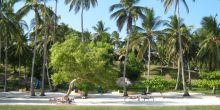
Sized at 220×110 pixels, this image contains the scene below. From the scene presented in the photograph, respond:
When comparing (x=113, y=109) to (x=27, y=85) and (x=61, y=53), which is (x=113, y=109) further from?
(x=27, y=85)

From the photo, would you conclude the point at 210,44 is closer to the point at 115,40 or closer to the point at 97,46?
the point at 97,46

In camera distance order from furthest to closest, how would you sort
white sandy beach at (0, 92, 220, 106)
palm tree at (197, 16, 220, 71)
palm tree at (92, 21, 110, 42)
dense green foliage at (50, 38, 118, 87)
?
palm tree at (92, 21, 110, 42) → palm tree at (197, 16, 220, 71) → dense green foliage at (50, 38, 118, 87) → white sandy beach at (0, 92, 220, 106)

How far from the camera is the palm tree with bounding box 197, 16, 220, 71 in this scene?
6029cm

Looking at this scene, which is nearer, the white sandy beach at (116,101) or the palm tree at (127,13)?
the white sandy beach at (116,101)

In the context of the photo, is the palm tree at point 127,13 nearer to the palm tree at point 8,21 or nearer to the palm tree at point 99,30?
the palm tree at point 8,21

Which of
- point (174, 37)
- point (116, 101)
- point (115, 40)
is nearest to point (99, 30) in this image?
point (115, 40)

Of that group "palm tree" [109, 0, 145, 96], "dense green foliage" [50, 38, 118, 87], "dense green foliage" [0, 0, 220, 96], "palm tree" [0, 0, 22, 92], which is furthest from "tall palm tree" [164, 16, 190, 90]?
"palm tree" [0, 0, 22, 92]

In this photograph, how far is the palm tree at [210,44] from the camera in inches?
2374

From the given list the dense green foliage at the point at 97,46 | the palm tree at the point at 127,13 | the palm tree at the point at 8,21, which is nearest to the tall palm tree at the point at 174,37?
the dense green foliage at the point at 97,46

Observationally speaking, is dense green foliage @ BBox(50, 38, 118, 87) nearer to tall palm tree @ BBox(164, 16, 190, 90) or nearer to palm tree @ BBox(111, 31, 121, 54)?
tall palm tree @ BBox(164, 16, 190, 90)

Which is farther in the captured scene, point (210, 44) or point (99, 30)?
point (99, 30)

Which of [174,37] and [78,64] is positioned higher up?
[174,37]

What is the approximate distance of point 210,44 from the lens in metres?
60.3

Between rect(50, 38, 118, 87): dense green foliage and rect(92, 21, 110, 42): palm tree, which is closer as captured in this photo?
rect(50, 38, 118, 87): dense green foliage
